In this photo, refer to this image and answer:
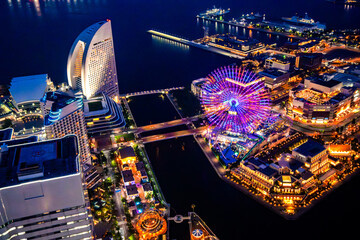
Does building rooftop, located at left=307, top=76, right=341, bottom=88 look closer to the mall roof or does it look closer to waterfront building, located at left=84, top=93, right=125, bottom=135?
waterfront building, located at left=84, top=93, right=125, bottom=135

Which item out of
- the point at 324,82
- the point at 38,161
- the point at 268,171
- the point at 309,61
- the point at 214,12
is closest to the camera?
the point at 38,161

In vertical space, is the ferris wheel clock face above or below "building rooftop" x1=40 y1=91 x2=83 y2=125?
below

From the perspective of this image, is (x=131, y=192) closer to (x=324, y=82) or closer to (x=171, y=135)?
(x=171, y=135)

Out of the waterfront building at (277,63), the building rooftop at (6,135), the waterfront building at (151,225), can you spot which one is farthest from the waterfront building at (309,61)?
the building rooftop at (6,135)

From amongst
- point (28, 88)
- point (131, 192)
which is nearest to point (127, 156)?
point (131, 192)

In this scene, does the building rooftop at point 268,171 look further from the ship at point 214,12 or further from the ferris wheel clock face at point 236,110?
the ship at point 214,12

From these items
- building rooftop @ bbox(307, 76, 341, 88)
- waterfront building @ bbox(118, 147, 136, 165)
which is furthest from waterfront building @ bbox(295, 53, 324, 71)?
waterfront building @ bbox(118, 147, 136, 165)

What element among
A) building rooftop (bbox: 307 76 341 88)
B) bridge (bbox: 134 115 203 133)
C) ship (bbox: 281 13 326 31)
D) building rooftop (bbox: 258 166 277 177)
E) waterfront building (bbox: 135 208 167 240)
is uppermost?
ship (bbox: 281 13 326 31)
